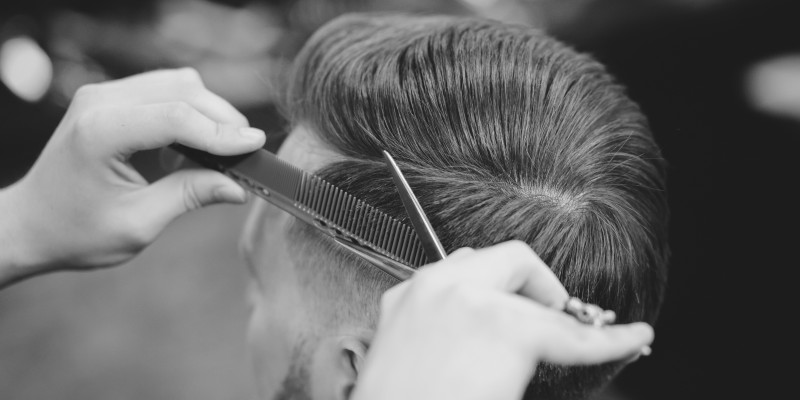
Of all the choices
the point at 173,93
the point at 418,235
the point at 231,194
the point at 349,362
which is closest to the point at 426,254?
the point at 418,235

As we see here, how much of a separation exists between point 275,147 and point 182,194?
261 millimetres

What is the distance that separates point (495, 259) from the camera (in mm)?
495

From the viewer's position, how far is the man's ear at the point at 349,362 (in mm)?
761

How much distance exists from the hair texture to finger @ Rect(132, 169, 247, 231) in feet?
0.44

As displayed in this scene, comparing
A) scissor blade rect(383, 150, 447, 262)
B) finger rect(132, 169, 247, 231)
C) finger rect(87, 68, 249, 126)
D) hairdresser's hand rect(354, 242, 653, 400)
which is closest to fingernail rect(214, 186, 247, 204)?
finger rect(132, 169, 247, 231)

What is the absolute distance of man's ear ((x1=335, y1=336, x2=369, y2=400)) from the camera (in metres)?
0.76

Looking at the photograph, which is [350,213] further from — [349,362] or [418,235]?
[349,362]

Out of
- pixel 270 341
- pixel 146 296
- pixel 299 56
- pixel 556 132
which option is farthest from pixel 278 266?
pixel 146 296

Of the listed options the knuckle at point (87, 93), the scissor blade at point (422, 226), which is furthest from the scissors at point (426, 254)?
the knuckle at point (87, 93)

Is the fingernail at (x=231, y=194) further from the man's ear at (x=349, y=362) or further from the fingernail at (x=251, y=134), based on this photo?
the man's ear at (x=349, y=362)

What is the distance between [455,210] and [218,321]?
173 cm

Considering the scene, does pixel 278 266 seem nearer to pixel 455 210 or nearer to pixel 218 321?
pixel 455 210

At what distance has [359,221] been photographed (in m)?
0.69

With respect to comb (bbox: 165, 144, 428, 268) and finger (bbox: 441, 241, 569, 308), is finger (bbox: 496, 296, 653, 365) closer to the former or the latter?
finger (bbox: 441, 241, 569, 308)
